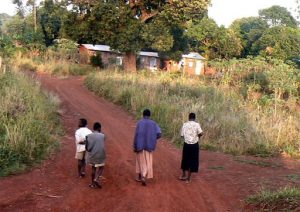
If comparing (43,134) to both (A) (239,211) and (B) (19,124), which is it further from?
(A) (239,211)

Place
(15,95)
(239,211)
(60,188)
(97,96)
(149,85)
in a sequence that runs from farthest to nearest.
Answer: (97,96), (149,85), (15,95), (60,188), (239,211)

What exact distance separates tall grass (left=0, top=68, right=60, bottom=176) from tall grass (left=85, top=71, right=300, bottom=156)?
152 inches

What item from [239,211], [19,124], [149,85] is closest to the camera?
[239,211]

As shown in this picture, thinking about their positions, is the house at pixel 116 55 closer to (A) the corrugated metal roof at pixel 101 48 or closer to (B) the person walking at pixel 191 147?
(A) the corrugated metal roof at pixel 101 48

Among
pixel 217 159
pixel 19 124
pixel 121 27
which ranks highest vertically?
pixel 121 27

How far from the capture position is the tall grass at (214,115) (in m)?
12.2

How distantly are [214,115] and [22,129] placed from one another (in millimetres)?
6523

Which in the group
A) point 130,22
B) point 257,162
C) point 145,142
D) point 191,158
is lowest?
point 257,162

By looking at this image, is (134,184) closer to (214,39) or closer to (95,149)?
(95,149)

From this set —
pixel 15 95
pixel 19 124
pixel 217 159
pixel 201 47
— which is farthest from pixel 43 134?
pixel 201 47

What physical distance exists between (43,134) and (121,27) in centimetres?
1750

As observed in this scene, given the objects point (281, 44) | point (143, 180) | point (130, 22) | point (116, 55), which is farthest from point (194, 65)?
point (143, 180)

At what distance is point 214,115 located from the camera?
13.8 meters

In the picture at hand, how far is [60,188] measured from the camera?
7.65 meters
